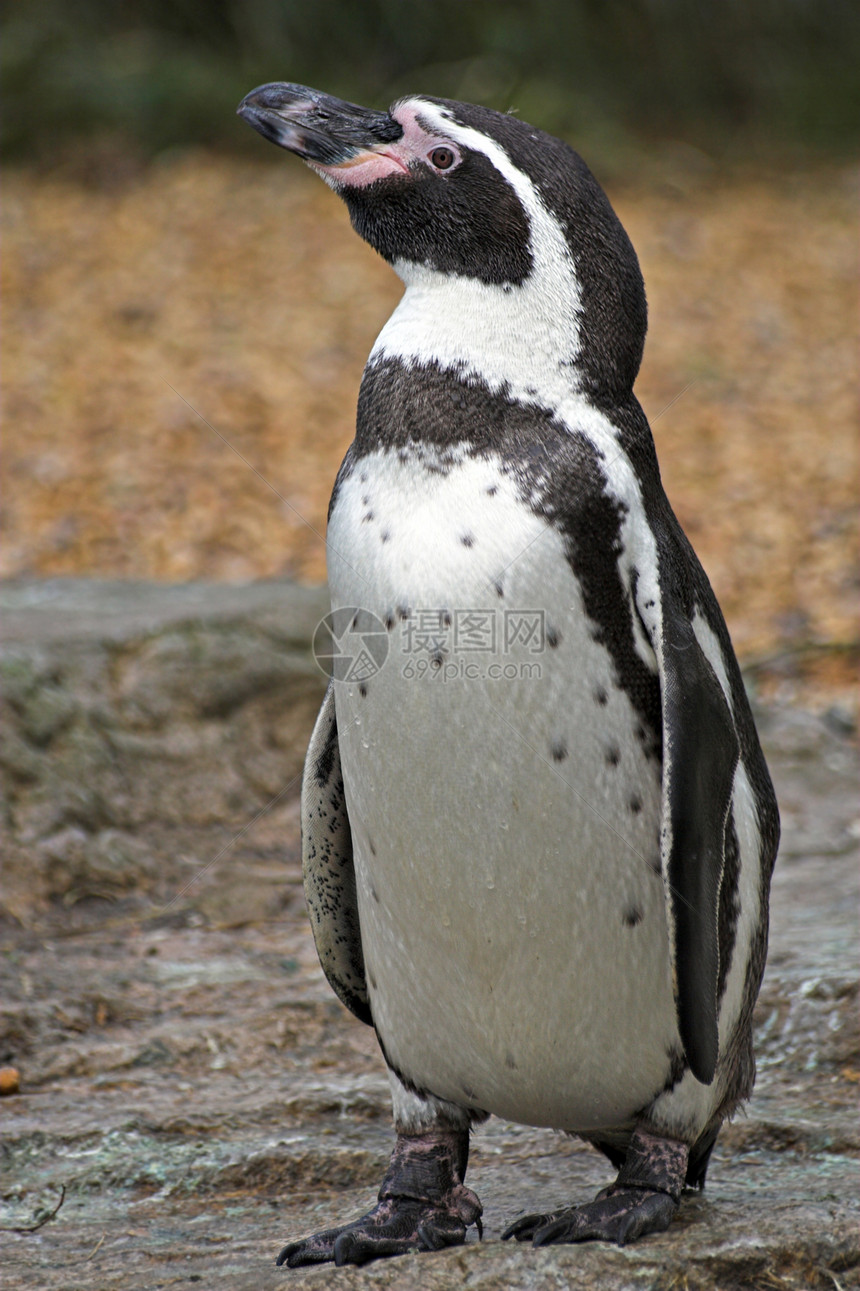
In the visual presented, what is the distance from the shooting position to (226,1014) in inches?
125

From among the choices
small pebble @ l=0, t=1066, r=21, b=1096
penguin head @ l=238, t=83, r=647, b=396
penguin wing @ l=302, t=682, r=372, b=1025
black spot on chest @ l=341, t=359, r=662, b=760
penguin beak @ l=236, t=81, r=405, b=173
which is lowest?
small pebble @ l=0, t=1066, r=21, b=1096

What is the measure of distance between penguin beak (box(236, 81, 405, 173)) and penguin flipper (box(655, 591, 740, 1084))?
84 cm

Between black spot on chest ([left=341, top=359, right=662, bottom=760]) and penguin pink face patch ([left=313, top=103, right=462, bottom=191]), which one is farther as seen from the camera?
penguin pink face patch ([left=313, top=103, right=462, bottom=191])

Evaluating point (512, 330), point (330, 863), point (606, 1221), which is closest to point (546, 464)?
point (512, 330)

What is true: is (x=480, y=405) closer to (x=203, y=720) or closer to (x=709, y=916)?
(x=709, y=916)

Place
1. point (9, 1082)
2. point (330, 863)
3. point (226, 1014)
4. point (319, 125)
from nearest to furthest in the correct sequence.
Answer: point (319, 125) → point (330, 863) → point (9, 1082) → point (226, 1014)

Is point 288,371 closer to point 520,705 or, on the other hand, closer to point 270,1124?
point 270,1124

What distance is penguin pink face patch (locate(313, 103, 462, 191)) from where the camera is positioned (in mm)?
Answer: 2051

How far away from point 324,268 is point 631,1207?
797 centimetres

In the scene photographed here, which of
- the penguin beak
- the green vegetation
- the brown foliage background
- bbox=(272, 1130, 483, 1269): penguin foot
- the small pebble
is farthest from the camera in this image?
the green vegetation

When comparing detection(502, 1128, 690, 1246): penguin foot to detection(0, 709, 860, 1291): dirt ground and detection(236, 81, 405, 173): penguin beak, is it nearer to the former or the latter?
detection(0, 709, 860, 1291): dirt ground

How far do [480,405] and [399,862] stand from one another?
674mm

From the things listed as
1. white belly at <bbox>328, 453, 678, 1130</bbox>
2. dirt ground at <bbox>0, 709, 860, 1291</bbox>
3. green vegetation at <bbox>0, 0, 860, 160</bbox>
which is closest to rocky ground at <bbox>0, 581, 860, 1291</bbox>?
dirt ground at <bbox>0, 709, 860, 1291</bbox>

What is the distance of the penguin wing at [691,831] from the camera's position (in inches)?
74.2
